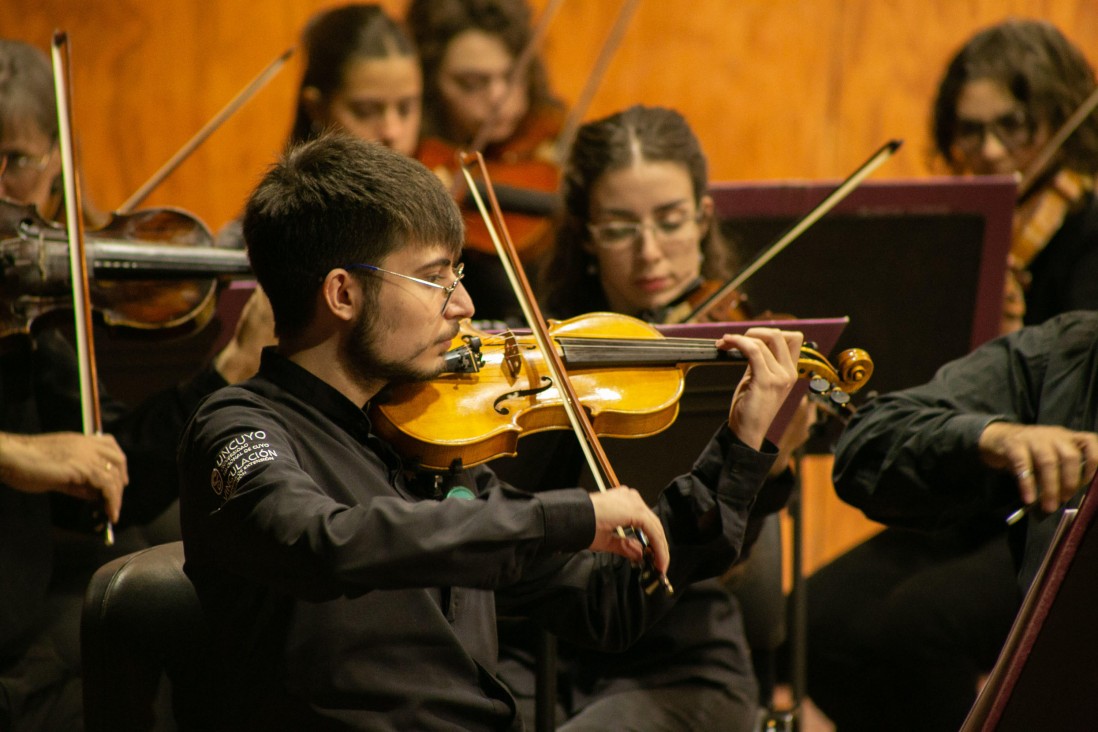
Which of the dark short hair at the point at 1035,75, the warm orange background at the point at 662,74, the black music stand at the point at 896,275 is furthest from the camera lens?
the warm orange background at the point at 662,74

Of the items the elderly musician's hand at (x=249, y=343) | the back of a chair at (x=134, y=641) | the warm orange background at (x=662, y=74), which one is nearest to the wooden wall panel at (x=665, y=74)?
the warm orange background at (x=662, y=74)

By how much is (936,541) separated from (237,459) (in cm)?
145

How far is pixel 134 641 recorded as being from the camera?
1.14m

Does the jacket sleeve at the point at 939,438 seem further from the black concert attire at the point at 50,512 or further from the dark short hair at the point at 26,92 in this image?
the dark short hair at the point at 26,92

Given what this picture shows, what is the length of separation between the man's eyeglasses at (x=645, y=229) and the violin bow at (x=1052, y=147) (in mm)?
702

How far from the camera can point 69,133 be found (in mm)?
1542

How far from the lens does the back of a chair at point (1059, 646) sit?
0.98 metres

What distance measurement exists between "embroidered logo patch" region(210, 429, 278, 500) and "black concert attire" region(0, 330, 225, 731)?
2.00 feet

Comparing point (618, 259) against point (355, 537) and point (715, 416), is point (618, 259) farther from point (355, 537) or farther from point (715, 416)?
point (355, 537)

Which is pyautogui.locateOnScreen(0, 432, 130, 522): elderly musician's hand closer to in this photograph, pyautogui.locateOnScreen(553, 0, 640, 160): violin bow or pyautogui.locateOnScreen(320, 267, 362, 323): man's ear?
pyautogui.locateOnScreen(320, 267, 362, 323): man's ear

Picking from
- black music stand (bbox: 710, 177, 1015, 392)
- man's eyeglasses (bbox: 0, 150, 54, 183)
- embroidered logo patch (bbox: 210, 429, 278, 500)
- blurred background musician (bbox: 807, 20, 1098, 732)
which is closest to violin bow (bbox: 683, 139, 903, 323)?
black music stand (bbox: 710, 177, 1015, 392)

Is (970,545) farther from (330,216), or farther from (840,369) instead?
(330,216)

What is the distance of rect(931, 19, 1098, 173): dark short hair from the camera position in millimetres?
2270

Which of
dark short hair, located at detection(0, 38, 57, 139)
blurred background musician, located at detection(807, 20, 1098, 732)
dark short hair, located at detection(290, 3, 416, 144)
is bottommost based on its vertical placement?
blurred background musician, located at detection(807, 20, 1098, 732)
